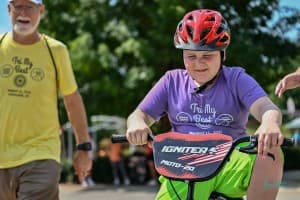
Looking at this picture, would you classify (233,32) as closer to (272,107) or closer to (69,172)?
(69,172)

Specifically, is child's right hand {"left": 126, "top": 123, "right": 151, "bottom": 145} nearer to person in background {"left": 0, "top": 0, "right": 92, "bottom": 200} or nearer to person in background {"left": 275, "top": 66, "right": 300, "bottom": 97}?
person in background {"left": 275, "top": 66, "right": 300, "bottom": 97}

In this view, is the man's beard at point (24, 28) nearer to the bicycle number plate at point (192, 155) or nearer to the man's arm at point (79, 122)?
the man's arm at point (79, 122)

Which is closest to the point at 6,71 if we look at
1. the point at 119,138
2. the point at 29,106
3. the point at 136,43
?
the point at 29,106

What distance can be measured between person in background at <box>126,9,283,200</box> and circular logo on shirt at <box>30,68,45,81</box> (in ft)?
3.76

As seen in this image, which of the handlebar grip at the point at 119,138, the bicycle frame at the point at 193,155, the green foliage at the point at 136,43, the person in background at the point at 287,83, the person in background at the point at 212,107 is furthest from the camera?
the green foliage at the point at 136,43

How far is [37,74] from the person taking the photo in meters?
4.55

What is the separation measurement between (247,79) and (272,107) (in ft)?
0.95

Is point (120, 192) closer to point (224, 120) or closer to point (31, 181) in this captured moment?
point (31, 181)

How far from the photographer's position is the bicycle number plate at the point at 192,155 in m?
3.09

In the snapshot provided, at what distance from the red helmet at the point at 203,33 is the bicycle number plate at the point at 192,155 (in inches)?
21.2

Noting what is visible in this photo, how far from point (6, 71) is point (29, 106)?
30cm

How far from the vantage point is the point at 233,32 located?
677 inches

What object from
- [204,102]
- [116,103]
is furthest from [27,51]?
[116,103]

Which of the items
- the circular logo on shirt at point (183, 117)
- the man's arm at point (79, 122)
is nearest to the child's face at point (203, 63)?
the circular logo on shirt at point (183, 117)
